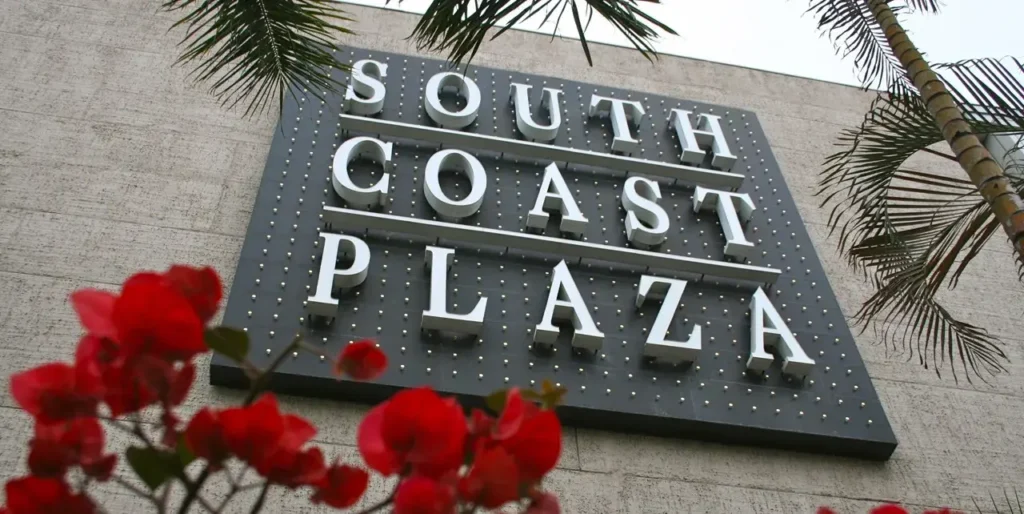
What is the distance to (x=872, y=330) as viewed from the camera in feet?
17.1

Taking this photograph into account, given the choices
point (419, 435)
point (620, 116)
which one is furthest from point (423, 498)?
point (620, 116)

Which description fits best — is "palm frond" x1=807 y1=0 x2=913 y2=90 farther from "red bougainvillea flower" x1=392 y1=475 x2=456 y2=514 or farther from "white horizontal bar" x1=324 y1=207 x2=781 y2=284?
"red bougainvillea flower" x1=392 y1=475 x2=456 y2=514

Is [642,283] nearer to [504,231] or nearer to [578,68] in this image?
[504,231]

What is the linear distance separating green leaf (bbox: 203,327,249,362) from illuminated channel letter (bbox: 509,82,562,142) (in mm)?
4976

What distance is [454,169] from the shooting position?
17.5ft

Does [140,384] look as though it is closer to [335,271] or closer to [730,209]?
[335,271]

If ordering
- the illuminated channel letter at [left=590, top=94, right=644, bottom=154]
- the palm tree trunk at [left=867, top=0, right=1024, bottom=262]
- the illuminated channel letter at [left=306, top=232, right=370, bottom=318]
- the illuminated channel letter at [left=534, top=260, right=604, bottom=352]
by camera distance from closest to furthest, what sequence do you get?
the palm tree trunk at [left=867, top=0, right=1024, bottom=262] < the illuminated channel letter at [left=306, top=232, right=370, bottom=318] < the illuminated channel letter at [left=534, top=260, right=604, bottom=352] < the illuminated channel letter at [left=590, top=94, right=644, bottom=154]

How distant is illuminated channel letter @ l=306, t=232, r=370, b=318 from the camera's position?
420 cm

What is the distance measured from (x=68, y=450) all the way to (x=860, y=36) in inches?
130

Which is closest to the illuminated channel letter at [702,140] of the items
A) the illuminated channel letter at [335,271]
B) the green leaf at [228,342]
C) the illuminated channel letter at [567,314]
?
the illuminated channel letter at [567,314]

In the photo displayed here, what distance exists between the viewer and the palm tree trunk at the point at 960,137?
208 centimetres

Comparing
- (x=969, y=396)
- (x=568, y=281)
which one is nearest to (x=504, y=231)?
(x=568, y=281)

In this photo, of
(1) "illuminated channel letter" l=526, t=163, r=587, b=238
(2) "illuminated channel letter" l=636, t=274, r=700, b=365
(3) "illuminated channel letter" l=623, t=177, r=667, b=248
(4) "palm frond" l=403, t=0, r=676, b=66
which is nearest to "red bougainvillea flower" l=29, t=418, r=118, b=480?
(4) "palm frond" l=403, t=0, r=676, b=66

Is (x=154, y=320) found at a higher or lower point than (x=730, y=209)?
lower
